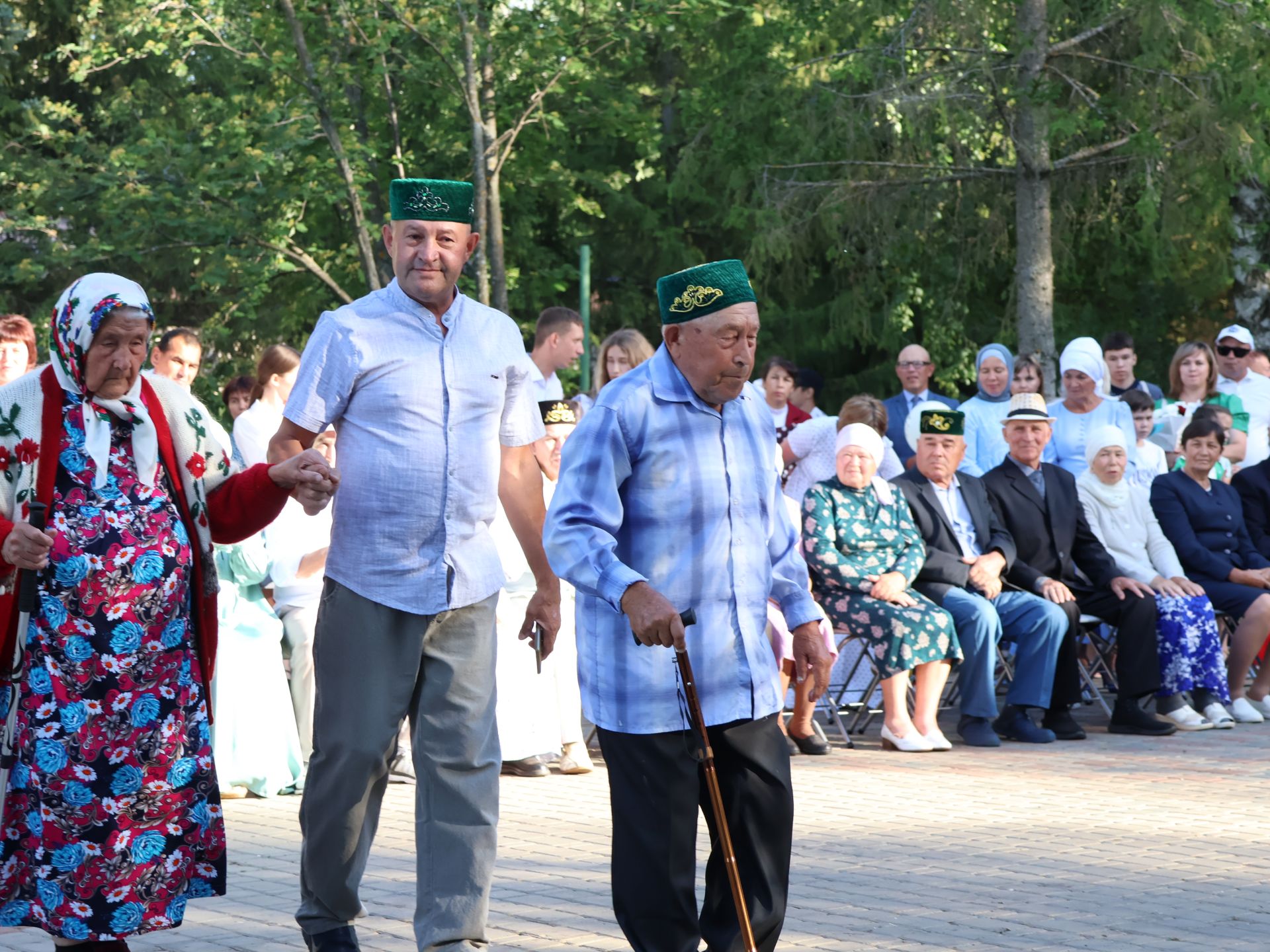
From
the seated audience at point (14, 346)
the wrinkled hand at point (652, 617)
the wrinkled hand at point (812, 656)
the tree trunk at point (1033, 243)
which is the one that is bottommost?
the wrinkled hand at point (812, 656)

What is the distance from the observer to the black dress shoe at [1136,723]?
10516 millimetres

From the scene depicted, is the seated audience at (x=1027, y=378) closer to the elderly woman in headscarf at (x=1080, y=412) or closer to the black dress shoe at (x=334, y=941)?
the elderly woman in headscarf at (x=1080, y=412)

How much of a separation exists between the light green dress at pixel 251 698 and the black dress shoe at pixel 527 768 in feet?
3.61

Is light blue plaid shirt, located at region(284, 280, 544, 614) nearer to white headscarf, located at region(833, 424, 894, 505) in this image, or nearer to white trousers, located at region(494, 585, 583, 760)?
white trousers, located at region(494, 585, 583, 760)

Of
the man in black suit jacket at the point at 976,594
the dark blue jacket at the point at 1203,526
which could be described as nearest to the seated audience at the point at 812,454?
the man in black suit jacket at the point at 976,594

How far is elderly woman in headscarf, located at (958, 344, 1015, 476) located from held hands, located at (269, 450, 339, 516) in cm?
820

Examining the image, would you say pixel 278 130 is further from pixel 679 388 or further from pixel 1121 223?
pixel 679 388

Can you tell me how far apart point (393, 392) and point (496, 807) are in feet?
3.84

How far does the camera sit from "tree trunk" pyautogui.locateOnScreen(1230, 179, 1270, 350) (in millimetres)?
18844

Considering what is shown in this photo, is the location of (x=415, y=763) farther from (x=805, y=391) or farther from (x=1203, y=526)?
(x=805, y=391)

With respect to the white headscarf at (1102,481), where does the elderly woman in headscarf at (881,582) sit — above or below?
below

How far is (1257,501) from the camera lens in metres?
12.1

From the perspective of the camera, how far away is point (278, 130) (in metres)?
19.9

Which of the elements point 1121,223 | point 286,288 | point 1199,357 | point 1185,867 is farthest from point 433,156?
point 1185,867
